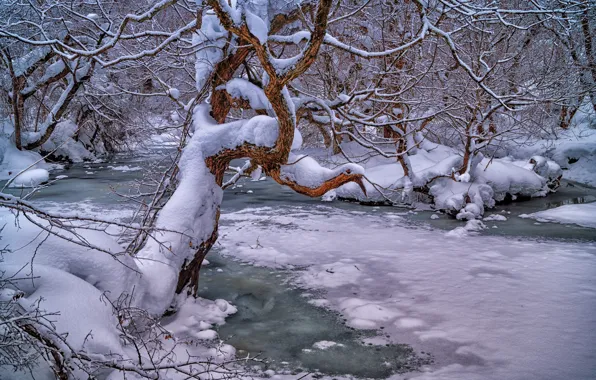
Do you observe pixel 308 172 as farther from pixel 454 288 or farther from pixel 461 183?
pixel 461 183

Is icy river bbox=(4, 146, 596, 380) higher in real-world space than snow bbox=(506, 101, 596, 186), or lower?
lower

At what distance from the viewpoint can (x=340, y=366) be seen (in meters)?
4.82

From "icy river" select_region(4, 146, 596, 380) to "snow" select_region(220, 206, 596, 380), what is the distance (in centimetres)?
2

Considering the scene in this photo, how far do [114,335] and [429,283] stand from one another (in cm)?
506

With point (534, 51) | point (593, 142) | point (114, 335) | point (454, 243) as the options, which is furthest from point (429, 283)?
point (593, 142)

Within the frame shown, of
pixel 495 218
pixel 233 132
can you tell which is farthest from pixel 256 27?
pixel 495 218

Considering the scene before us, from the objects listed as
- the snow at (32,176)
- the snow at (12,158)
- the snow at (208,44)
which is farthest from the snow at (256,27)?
the snow at (12,158)

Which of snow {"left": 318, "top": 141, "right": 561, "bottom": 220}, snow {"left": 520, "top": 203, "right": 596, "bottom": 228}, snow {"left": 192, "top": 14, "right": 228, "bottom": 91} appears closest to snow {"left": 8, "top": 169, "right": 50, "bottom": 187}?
snow {"left": 318, "top": 141, "right": 561, "bottom": 220}

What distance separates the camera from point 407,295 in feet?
22.3

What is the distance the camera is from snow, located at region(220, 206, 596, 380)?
192 inches

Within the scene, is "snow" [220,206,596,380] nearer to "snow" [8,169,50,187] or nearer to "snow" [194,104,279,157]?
"snow" [194,104,279,157]

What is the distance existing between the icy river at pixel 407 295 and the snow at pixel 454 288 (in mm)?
21

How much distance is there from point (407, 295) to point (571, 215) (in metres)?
7.70

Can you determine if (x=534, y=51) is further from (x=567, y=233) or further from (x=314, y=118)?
(x=314, y=118)
